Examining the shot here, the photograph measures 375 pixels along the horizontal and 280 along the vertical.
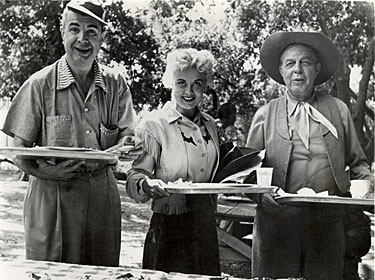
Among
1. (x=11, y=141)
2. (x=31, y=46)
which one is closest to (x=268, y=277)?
(x=11, y=141)

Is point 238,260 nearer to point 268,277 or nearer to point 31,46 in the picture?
point 268,277

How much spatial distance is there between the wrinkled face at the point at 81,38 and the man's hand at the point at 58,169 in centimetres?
48

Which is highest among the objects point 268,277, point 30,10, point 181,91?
point 30,10

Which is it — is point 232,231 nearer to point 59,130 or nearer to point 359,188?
point 359,188

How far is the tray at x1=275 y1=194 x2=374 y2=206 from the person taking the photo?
2.22 m

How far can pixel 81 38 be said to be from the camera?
2.26 m

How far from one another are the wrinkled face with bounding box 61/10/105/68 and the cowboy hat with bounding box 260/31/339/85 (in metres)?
0.81

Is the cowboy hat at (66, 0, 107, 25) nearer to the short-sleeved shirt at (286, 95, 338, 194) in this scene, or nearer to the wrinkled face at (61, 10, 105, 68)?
the wrinkled face at (61, 10, 105, 68)

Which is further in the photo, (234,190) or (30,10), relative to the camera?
(30,10)

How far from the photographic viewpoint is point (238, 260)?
7.55ft

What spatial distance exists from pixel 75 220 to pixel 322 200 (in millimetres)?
1182

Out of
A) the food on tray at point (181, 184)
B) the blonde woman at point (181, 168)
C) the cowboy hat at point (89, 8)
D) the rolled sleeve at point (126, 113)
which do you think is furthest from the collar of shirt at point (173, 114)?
the cowboy hat at point (89, 8)

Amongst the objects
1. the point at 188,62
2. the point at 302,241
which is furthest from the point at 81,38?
the point at 302,241

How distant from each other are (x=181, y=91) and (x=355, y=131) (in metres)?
0.87
